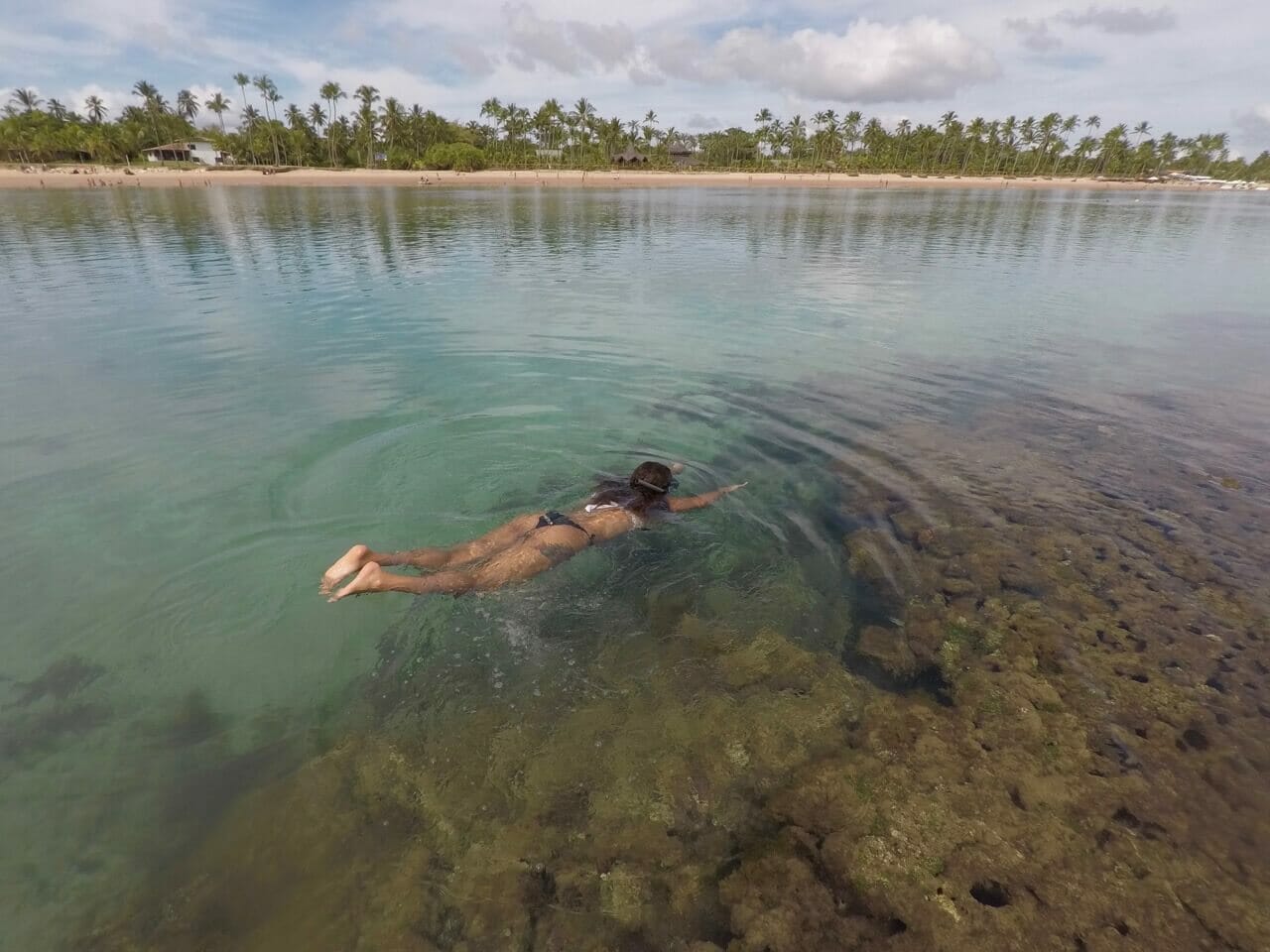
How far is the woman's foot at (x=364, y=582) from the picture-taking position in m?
6.25

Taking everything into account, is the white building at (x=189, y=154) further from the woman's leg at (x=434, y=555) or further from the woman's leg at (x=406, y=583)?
the woman's leg at (x=406, y=583)

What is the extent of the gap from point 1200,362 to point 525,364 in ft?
58.6

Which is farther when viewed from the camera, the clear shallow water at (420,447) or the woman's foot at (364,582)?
the woman's foot at (364,582)

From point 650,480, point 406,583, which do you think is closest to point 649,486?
point 650,480

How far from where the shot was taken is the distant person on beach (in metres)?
6.54

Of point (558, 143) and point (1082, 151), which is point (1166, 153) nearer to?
point (1082, 151)

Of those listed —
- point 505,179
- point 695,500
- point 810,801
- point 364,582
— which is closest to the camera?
point 810,801

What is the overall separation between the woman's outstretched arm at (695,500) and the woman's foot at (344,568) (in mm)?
4061

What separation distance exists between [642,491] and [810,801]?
14.7 feet

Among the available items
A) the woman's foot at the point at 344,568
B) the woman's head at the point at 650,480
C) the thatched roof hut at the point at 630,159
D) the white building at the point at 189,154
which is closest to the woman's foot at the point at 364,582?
the woman's foot at the point at 344,568

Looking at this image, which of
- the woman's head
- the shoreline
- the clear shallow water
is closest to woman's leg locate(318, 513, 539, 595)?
the clear shallow water

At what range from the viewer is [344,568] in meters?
6.53

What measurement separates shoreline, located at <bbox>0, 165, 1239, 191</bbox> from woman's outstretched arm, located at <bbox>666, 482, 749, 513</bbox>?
350ft

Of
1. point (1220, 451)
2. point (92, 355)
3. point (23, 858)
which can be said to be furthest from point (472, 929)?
point (92, 355)
